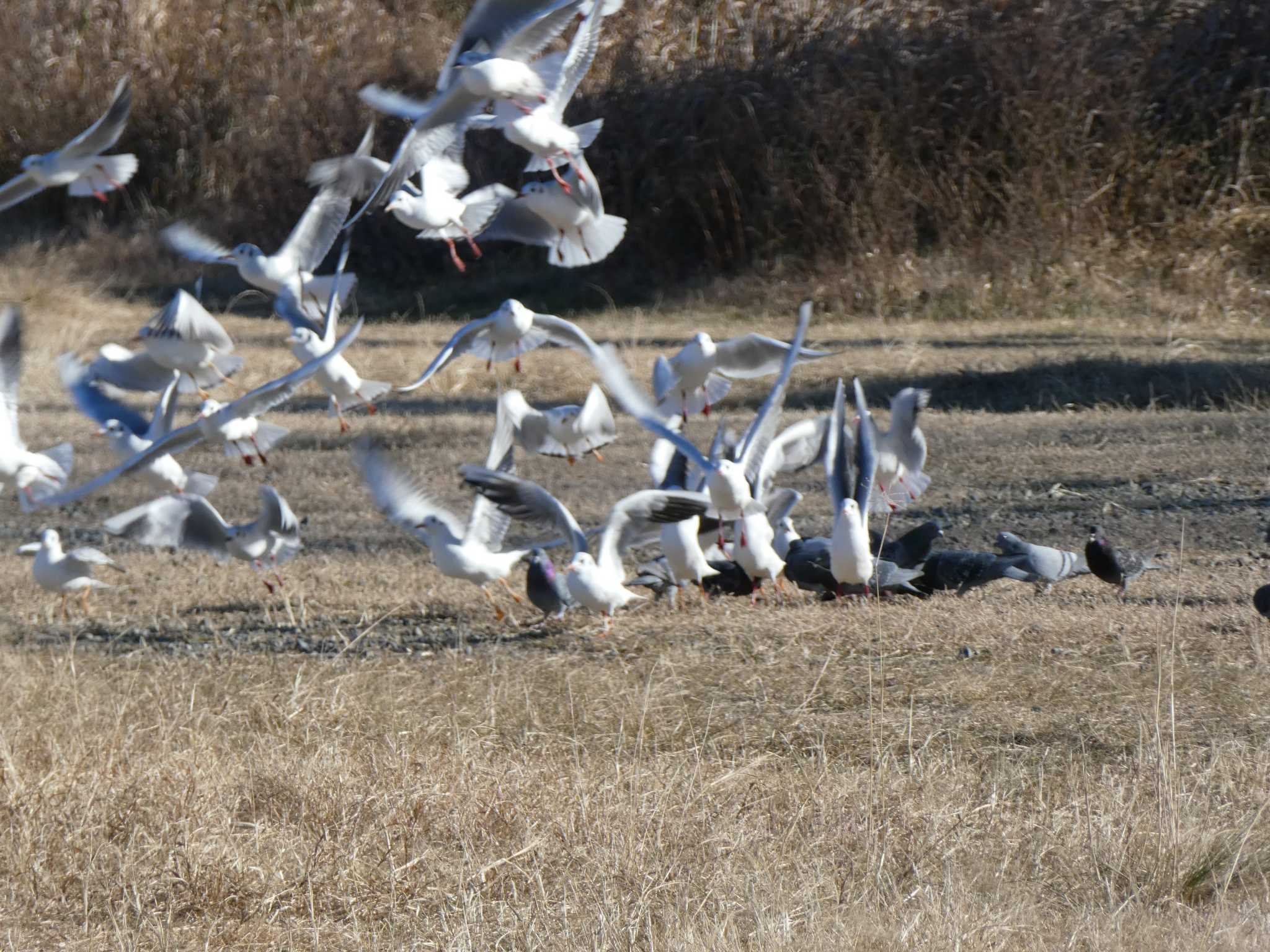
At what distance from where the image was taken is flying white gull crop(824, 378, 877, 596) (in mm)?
4691

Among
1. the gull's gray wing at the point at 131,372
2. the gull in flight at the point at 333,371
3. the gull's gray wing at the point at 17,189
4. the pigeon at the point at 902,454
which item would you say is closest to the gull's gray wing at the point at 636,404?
the pigeon at the point at 902,454

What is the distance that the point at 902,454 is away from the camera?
213 inches

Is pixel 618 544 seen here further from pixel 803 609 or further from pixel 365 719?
pixel 365 719

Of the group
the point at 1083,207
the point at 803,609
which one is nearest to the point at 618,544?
the point at 803,609

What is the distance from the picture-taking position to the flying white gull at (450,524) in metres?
5.15

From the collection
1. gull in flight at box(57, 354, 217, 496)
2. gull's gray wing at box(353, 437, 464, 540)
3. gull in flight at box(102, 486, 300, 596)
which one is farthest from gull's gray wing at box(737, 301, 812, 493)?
gull in flight at box(57, 354, 217, 496)

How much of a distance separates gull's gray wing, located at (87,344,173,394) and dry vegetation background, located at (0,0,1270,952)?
712 mm

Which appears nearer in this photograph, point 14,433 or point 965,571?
point 965,571

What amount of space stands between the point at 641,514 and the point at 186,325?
7.67ft

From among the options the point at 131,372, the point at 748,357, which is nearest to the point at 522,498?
the point at 748,357

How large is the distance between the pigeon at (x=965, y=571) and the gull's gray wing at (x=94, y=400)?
3316 mm

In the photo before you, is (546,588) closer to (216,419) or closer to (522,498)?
(522,498)

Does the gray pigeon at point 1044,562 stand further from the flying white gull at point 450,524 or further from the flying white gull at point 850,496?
the flying white gull at point 450,524

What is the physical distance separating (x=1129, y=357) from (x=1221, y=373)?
1.95 feet
